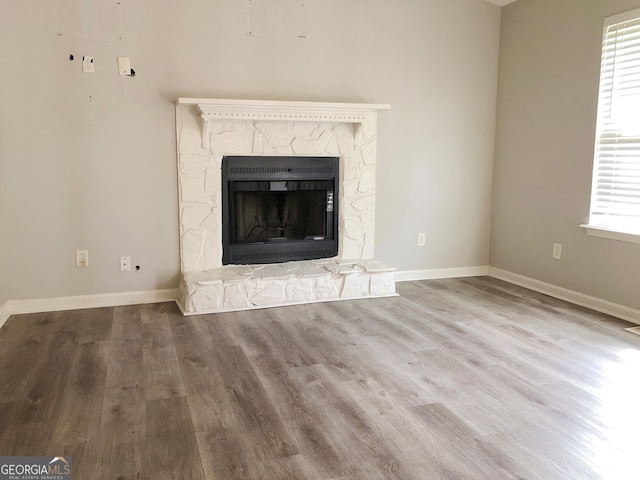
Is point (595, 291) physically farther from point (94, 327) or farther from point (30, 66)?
point (30, 66)

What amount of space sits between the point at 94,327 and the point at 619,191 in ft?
12.1

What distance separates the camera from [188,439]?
1997 mm

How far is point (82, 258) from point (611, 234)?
3.78 meters

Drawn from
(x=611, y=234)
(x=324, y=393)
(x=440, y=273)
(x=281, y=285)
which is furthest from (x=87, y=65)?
(x=611, y=234)

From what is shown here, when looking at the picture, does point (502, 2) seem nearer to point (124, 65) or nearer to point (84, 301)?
point (124, 65)

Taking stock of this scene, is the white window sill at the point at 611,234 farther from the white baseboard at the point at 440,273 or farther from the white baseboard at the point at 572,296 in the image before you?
the white baseboard at the point at 440,273

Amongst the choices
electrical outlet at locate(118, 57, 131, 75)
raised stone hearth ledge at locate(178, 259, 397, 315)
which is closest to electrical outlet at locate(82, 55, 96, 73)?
electrical outlet at locate(118, 57, 131, 75)

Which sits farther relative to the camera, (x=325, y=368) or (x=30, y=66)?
(x=30, y=66)

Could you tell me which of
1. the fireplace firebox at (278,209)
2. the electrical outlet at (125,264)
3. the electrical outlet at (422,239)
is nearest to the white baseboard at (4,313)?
the electrical outlet at (125,264)

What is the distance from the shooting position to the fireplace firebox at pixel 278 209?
3994mm

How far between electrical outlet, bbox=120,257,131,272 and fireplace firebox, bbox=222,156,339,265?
69cm

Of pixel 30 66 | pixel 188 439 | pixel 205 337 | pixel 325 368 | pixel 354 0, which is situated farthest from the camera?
pixel 354 0

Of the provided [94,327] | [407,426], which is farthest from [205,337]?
[407,426]

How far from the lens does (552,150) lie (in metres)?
4.12
